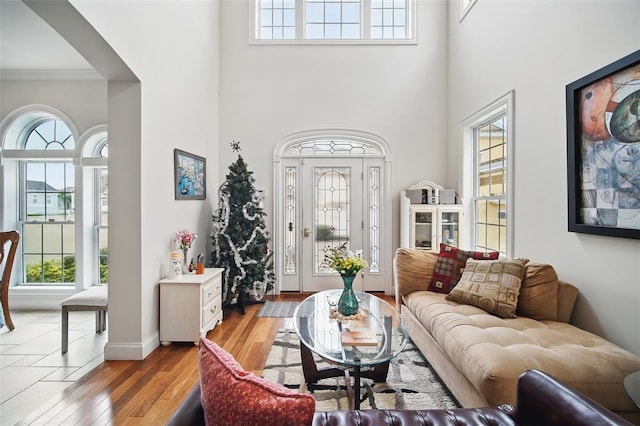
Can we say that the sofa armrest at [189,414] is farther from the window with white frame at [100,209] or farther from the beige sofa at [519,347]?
the window with white frame at [100,209]

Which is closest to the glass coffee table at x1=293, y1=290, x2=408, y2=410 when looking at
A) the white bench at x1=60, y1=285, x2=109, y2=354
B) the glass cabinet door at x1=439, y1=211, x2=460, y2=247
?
the white bench at x1=60, y1=285, x2=109, y2=354

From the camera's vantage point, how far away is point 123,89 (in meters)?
2.82

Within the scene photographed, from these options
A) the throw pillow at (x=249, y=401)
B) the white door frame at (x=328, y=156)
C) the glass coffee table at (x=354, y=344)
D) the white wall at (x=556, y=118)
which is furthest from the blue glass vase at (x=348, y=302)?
the white door frame at (x=328, y=156)

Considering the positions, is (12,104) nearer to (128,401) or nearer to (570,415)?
(128,401)

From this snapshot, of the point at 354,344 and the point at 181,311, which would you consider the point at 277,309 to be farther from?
the point at 354,344

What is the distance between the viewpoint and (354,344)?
6.30 feet

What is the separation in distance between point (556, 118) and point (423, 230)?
226 centimetres

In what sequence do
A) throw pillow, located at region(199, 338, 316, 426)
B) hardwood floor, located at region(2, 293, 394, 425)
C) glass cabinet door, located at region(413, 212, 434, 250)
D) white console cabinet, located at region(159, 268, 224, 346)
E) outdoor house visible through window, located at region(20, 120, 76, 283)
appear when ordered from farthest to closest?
glass cabinet door, located at region(413, 212, 434, 250)
outdoor house visible through window, located at region(20, 120, 76, 283)
white console cabinet, located at region(159, 268, 224, 346)
hardwood floor, located at region(2, 293, 394, 425)
throw pillow, located at region(199, 338, 316, 426)

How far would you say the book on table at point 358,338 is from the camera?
6.32 ft

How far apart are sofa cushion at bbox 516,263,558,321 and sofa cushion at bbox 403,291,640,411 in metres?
0.09

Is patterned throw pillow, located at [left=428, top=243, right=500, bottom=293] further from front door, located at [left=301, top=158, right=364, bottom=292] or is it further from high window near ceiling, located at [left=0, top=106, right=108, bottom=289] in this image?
high window near ceiling, located at [left=0, top=106, right=108, bottom=289]

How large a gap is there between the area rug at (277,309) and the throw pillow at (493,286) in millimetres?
2102

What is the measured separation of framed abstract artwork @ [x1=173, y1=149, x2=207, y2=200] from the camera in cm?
353

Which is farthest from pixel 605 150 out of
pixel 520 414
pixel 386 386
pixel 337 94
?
pixel 337 94
